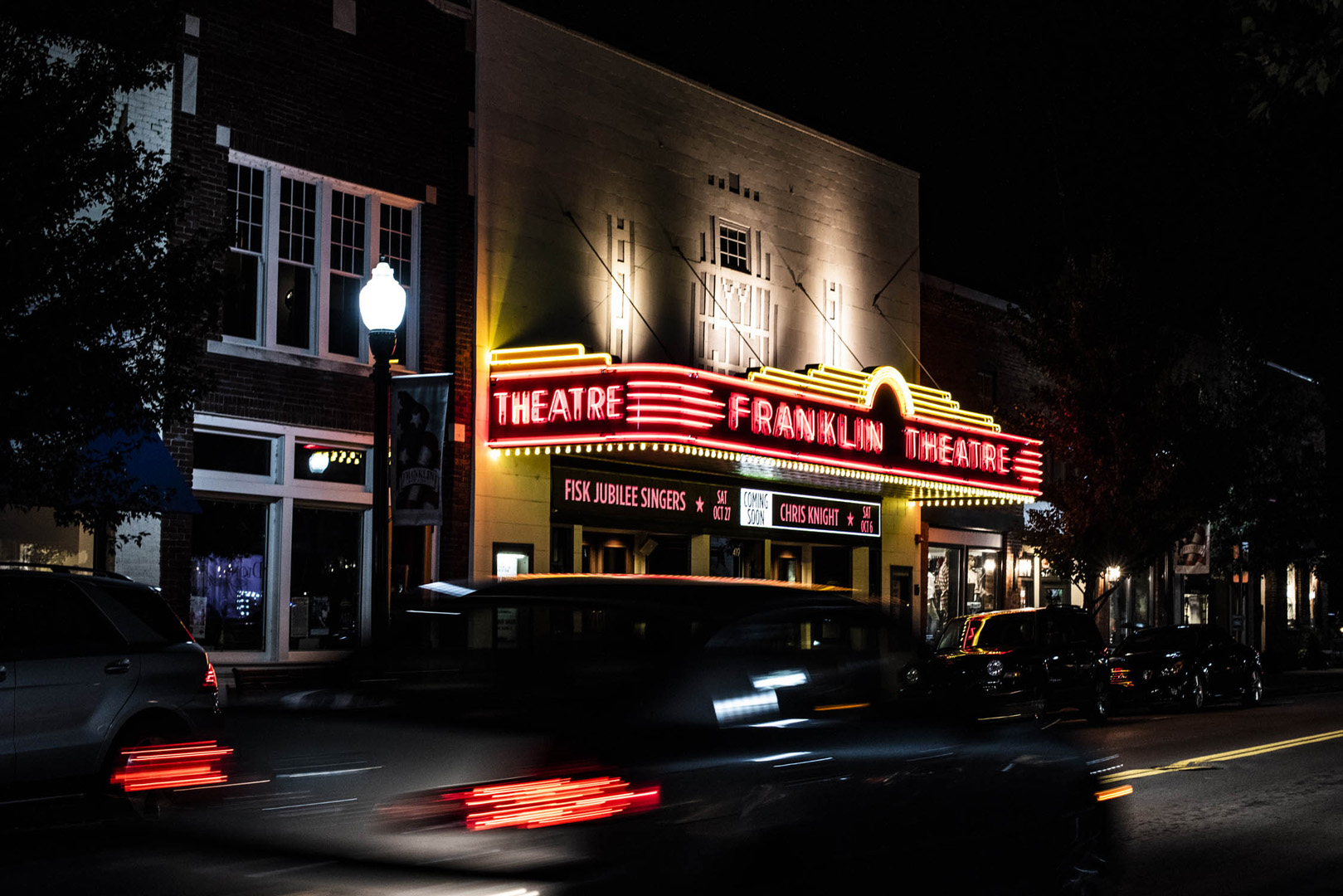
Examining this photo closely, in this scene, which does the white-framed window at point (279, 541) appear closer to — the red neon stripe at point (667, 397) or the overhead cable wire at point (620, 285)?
the red neon stripe at point (667, 397)

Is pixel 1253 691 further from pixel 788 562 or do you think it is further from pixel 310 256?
pixel 310 256

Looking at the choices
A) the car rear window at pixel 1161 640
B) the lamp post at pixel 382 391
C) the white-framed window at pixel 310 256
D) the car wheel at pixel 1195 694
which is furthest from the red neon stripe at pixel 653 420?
the car wheel at pixel 1195 694

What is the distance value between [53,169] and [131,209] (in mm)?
737

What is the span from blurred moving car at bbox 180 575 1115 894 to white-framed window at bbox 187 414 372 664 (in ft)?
39.4

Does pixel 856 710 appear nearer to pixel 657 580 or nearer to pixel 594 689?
A: pixel 657 580

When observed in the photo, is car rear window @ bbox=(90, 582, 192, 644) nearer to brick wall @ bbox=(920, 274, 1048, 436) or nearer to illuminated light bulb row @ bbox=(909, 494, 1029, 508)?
illuminated light bulb row @ bbox=(909, 494, 1029, 508)

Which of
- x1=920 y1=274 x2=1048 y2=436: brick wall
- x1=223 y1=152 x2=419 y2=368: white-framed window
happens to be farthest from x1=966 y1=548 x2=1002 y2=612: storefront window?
x1=223 y1=152 x2=419 y2=368: white-framed window

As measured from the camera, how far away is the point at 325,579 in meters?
19.3

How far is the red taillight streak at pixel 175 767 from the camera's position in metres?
5.93

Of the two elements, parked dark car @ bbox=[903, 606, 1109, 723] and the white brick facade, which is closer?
parked dark car @ bbox=[903, 606, 1109, 723]

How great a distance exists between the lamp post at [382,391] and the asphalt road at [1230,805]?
620 centimetres

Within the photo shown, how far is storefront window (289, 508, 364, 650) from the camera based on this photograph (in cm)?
Answer: 1888

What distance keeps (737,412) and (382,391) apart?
8018 mm

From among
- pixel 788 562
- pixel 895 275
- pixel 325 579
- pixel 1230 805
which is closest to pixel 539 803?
pixel 1230 805
